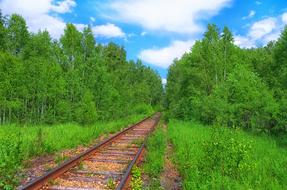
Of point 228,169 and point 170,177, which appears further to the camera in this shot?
point 170,177

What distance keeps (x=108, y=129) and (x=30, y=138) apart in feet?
24.3

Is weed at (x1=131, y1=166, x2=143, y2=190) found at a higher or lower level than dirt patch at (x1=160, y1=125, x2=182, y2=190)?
higher

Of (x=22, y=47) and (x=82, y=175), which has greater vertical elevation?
(x=22, y=47)

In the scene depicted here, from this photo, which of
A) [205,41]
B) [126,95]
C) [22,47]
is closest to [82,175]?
[205,41]

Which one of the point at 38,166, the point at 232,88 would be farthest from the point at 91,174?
the point at 232,88

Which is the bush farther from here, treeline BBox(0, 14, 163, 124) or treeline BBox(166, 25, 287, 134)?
treeline BBox(0, 14, 163, 124)

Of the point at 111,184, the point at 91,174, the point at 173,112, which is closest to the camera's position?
the point at 111,184

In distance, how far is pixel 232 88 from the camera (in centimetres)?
2150

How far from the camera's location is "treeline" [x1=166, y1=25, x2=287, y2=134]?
17.6m

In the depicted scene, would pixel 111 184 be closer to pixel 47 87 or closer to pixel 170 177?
pixel 170 177

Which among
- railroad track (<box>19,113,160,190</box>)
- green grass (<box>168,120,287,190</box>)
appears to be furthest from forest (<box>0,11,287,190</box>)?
railroad track (<box>19,113,160,190</box>)

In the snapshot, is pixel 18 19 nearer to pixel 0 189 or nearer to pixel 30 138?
pixel 30 138

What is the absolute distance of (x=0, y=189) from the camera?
545 cm

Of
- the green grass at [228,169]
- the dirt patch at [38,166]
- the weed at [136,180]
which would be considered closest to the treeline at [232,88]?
the green grass at [228,169]
